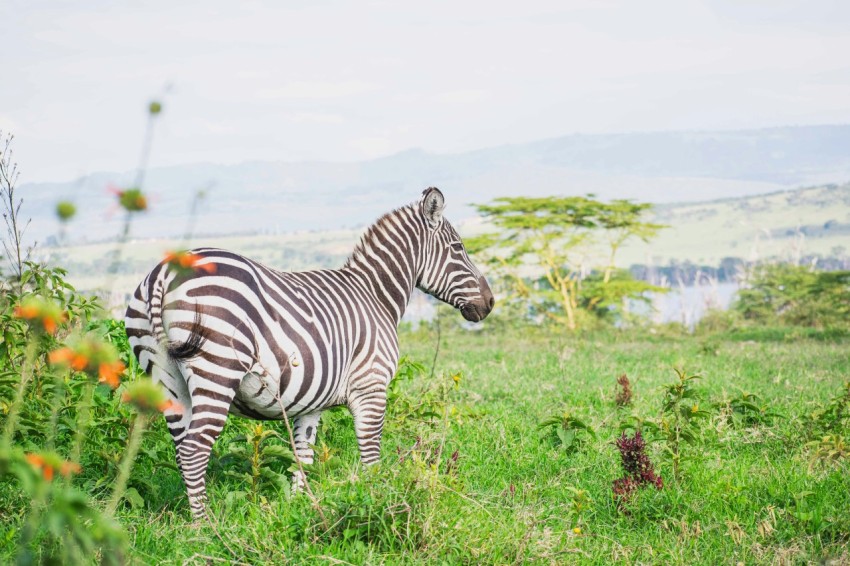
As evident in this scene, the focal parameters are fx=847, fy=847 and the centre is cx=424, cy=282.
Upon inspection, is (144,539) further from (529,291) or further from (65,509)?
(529,291)

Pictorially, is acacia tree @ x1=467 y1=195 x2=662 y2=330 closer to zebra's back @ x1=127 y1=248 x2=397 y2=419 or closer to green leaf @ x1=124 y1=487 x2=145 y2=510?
zebra's back @ x1=127 y1=248 x2=397 y2=419

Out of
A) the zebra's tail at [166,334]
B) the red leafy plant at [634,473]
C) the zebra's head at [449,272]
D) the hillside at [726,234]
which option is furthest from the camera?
the hillside at [726,234]

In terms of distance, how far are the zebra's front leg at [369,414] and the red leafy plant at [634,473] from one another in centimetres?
150

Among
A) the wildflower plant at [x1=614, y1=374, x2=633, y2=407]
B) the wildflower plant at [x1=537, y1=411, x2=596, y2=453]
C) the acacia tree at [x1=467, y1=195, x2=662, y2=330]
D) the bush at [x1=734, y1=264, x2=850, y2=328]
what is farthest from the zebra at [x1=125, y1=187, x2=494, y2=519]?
the acacia tree at [x1=467, y1=195, x2=662, y2=330]

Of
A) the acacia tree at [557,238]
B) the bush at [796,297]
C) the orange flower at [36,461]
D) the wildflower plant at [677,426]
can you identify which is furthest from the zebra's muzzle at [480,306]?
the acacia tree at [557,238]

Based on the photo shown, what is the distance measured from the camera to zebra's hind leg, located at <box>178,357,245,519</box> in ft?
14.5

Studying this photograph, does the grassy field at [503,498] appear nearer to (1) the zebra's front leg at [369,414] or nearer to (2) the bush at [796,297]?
(1) the zebra's front leg at [369,414]

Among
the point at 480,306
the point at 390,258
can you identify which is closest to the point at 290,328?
the point at 390,258

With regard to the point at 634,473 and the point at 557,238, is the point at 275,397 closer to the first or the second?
the point at 634,473

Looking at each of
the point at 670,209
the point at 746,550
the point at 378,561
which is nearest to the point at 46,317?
the point at 378,561

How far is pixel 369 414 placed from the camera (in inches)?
206

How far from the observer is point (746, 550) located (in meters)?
4.50

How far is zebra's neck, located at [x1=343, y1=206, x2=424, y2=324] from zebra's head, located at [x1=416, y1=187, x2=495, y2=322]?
0.11m

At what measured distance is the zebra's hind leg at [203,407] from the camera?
4422mm
